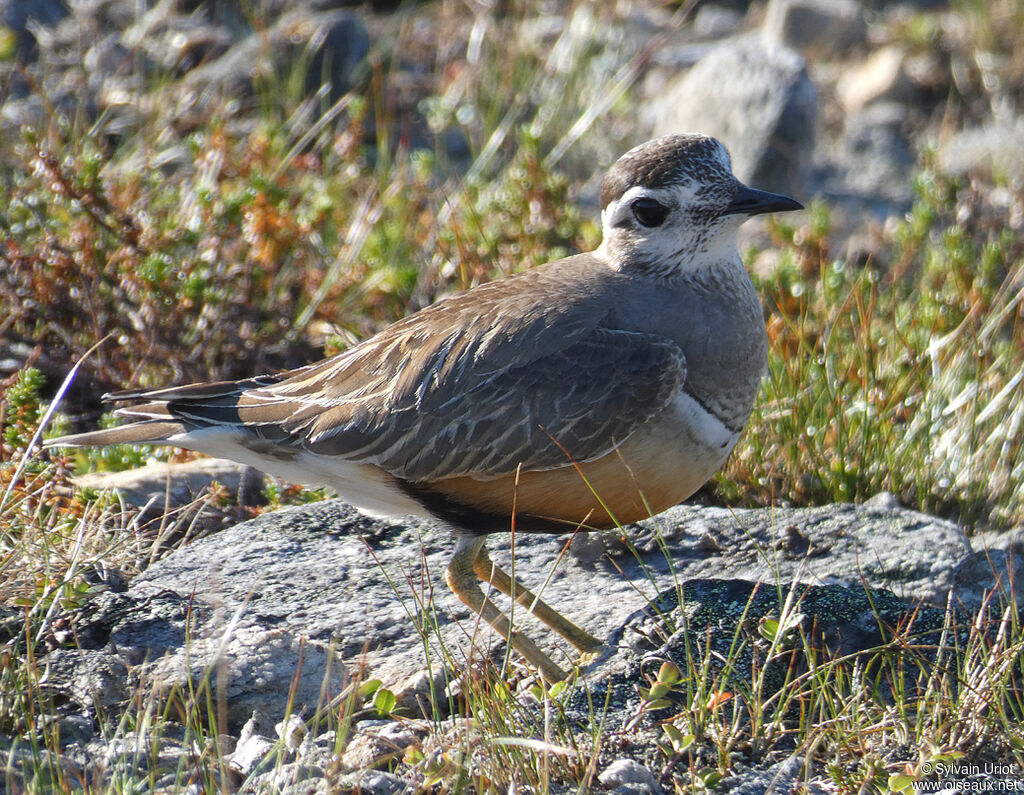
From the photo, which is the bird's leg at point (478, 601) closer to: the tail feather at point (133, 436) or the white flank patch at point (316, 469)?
the white flank patch at point (316, 469)

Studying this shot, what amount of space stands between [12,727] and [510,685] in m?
1.51

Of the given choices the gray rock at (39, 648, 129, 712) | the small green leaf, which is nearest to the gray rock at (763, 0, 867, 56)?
the small green leaf

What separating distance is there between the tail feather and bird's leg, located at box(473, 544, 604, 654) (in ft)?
4.01

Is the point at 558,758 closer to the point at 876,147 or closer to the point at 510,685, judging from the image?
the point at 510,685

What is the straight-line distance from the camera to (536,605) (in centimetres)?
412

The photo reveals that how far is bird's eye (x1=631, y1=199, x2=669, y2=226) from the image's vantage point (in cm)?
457

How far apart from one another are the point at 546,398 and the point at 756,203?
1.04 meters

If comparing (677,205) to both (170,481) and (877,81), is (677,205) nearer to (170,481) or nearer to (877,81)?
(170,481)

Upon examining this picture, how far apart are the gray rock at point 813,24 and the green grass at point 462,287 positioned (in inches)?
94.3

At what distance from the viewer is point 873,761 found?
3.34 m

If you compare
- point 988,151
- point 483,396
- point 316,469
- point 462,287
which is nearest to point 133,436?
point 316,469

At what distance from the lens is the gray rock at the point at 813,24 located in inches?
426

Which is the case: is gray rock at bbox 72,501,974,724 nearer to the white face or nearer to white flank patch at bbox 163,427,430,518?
white flank patch at bbox 163,427,430,518

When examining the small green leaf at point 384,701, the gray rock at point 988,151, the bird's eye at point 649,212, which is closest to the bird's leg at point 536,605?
the small green leaf at point 384,701
